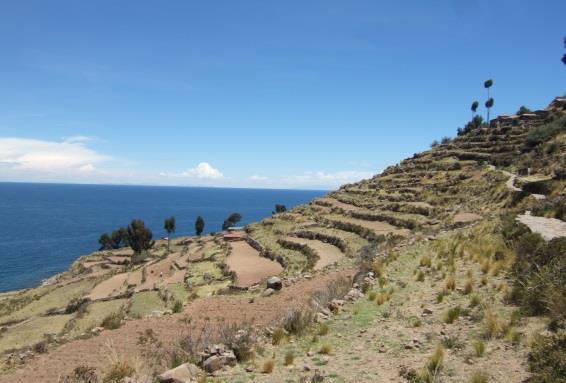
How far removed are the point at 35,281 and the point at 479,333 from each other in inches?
3341

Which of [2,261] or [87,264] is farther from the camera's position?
[2,261]

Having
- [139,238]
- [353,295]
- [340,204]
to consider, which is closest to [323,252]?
[353,295]

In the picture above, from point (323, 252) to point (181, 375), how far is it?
2403 centimetres

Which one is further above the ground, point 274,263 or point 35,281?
point 274,263

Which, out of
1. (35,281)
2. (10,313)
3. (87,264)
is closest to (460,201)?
(10,313)

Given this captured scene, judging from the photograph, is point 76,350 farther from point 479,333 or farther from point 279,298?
point 479,333

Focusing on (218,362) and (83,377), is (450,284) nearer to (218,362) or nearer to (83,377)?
(218,362)

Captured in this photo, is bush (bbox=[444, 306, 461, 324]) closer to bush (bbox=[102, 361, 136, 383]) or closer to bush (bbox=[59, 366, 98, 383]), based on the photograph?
bush (bbox=[102, 361, 136, 383])

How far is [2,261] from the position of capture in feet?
306

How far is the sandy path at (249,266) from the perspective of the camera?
28.7m

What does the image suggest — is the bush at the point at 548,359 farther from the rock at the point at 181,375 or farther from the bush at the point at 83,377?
the bush at the point at 83,377

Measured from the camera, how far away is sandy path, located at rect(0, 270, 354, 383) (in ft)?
42.7

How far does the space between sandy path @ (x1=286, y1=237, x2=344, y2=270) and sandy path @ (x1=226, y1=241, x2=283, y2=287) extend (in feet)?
11.0

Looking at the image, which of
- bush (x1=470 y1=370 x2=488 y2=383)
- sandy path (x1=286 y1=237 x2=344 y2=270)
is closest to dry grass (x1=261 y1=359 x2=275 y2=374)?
bush (x1=470 y1=370 x2=488 y2=383)
